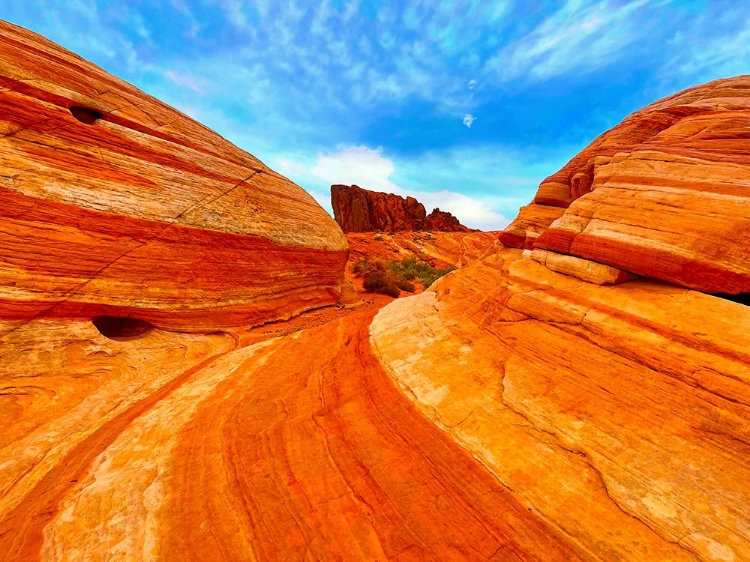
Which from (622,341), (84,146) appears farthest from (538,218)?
(84,146)

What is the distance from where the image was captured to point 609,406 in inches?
177

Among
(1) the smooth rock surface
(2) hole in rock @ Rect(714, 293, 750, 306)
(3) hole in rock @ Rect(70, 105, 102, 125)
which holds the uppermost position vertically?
(3) hole in rock @ Rect(70, 105, 102, 125)

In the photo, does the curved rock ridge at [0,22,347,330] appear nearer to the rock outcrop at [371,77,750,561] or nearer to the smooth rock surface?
the rock outcrop at [371,77,750,561]

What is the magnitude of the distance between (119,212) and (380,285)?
1382cm

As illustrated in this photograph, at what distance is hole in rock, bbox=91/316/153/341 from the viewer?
874 cm

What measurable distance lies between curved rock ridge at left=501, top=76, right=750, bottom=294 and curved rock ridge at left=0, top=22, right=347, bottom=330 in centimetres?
1033

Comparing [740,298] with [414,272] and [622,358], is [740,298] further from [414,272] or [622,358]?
[414,272]

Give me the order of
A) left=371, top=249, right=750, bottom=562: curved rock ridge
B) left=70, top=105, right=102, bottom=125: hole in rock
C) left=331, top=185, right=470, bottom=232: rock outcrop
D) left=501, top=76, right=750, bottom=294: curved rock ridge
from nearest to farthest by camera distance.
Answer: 1. left=371, top=249, right=750, bottom=562: curved rock ridge
2. left=501, top=76, right=750, bottom=294: curved rock ridge
3. left=70, top=105, right=102, bottom=125: hole in rock
4. left=331, top=185, right=470, bottom=232: rock outcrop

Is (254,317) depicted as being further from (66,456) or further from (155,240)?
(66,456)

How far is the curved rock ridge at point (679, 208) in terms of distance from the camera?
529 centimetres

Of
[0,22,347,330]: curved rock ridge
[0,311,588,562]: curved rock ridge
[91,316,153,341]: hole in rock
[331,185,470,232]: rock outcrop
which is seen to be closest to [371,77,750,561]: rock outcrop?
[0,311,588,562]: curved rock ridge

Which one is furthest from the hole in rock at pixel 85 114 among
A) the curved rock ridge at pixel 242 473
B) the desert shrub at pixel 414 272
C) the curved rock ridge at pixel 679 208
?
the desert shrub at pixel 414 272

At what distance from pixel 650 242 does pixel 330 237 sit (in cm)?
1372

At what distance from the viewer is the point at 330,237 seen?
55.8 feet
